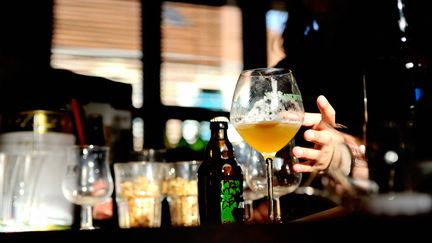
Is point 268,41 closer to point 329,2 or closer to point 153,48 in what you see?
point 153,48

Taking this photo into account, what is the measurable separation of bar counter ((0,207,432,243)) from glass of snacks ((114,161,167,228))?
3.12 feet

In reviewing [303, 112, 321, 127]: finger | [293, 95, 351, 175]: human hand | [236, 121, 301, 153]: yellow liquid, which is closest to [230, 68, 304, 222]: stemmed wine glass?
[236, 121, 301, 153]: yellow liquid

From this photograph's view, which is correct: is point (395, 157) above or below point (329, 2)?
below

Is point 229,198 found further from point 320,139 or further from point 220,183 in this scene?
point 320,139

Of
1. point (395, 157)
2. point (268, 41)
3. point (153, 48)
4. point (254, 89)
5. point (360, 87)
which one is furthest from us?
Answer: point (268, 41)

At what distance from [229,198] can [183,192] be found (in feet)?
1.28

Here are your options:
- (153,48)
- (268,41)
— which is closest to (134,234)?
(153,48)

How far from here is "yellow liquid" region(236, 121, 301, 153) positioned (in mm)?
1118

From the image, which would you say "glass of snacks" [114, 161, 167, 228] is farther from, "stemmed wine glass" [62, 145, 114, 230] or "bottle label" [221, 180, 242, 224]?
"bottle label" [221, 180, 242, 224]

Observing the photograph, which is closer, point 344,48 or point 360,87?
point 360,87

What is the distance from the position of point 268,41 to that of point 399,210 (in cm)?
313

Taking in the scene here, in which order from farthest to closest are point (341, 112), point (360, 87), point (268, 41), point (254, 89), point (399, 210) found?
point (268, 41) → point (360, 87) → point (341, 112) → point (254, 89) → point (399, 210)

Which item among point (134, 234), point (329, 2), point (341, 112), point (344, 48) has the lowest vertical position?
point (134, 234)

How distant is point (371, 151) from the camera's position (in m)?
0.78
